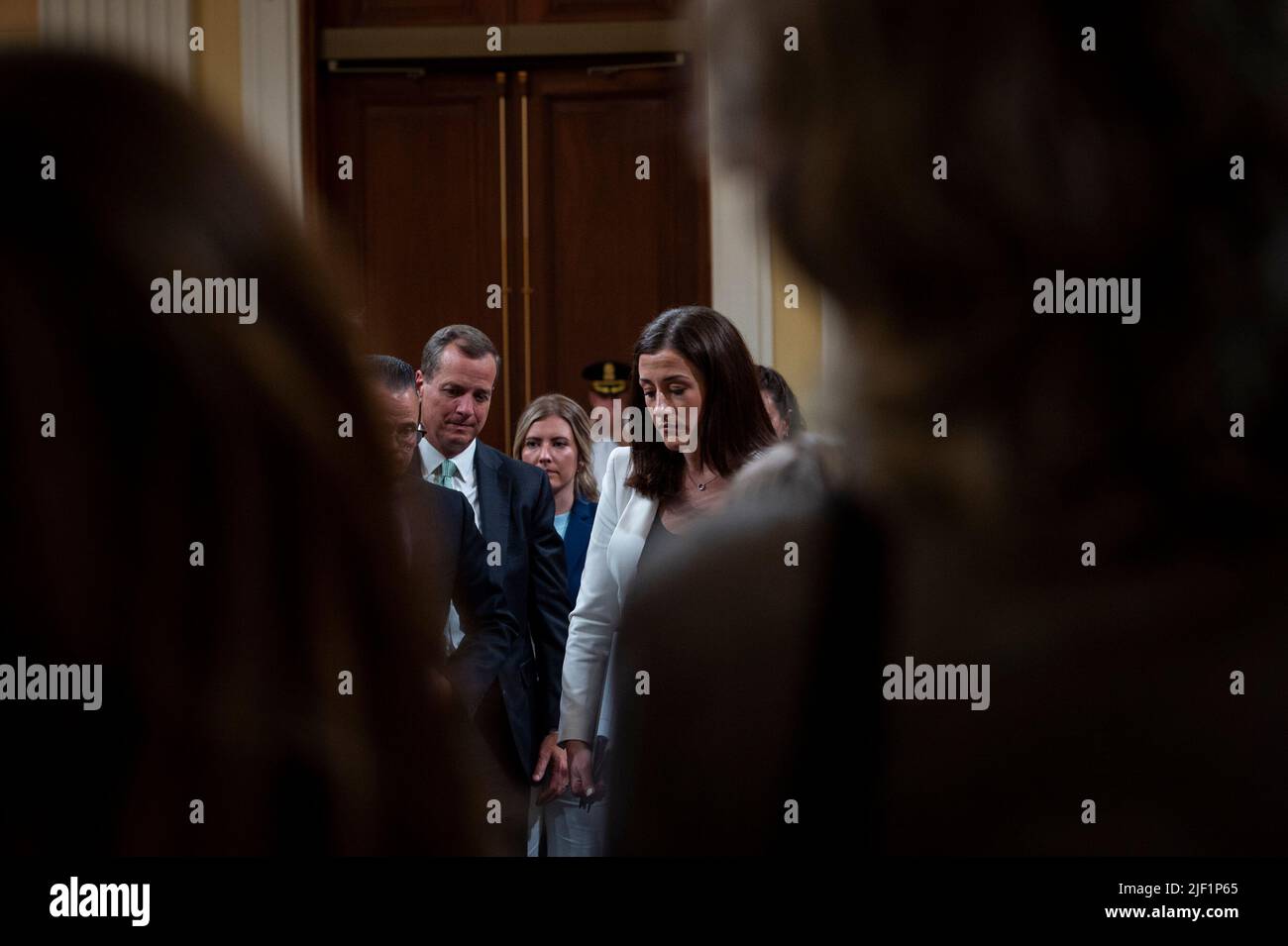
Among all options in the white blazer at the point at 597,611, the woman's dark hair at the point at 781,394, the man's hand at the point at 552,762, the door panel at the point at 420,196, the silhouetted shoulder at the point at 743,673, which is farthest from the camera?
the door panel at the point at 420,196

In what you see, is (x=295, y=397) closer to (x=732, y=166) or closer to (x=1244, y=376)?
(x=732, y=166)

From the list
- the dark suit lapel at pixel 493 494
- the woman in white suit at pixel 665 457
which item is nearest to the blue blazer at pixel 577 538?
the dark suit lapel at pixel 493 494

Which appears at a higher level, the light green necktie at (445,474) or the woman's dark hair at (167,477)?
the light green necktie at (445,474)

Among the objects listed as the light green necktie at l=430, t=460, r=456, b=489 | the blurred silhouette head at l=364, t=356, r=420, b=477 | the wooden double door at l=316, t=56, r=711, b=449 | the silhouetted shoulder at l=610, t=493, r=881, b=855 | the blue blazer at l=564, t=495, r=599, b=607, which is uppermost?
the wooden double door at l=316, t=56, r=711, b=449

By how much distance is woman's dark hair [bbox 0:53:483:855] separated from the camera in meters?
0.36

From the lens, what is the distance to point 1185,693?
0.47 metres

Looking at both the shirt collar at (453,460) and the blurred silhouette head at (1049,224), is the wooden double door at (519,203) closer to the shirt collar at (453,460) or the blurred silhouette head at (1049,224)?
the shirt collar at (453,460)

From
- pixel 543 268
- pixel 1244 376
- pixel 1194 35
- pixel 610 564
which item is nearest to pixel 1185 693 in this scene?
pixel 1244 376

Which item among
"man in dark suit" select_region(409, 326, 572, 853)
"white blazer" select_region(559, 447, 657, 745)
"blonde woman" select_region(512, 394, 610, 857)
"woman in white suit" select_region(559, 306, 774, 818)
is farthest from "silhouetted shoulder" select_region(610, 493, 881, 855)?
"man in dark suit" select_region(409, 326, 572, 853)

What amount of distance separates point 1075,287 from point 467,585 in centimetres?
104

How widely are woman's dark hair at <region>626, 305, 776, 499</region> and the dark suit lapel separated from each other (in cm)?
28

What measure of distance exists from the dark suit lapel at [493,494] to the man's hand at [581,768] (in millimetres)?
252

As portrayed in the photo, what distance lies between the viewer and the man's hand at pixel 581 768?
1.27 meters

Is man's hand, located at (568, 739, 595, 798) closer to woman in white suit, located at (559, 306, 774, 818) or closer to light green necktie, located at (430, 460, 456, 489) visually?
woman in white suit, located at (559, 306, 774, 818)
